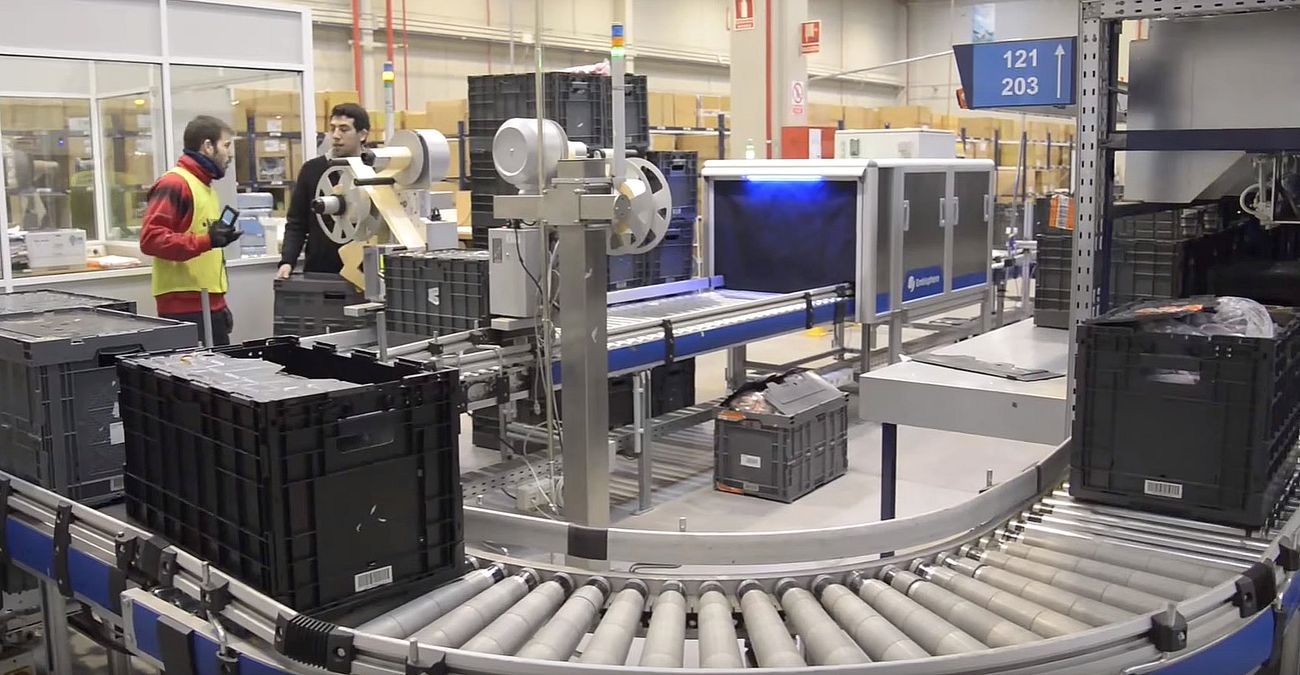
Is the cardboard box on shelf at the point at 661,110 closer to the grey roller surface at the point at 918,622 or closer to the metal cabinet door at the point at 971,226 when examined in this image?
the metal cabinet door at the point at 971,226

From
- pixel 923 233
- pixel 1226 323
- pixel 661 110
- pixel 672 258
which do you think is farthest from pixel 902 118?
pixel 1226 323

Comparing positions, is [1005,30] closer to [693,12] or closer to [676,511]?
[693,12]

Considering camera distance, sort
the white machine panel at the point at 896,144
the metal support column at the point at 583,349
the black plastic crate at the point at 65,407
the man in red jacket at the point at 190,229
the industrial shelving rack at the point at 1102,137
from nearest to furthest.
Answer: the industrial shelving rack at the point at 1102,137
the black plastic crate at the point at 65,407
the metal support column at the point at 583,349
the man in red jacket at the point at 190,229
the white machine panel at the point at 896,144

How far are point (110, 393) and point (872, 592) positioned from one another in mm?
1575

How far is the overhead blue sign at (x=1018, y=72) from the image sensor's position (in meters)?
2.30

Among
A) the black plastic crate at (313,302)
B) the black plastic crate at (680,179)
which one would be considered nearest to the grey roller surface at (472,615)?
the black plastic crate at (313,302)

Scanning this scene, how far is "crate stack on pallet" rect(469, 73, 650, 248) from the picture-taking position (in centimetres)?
452

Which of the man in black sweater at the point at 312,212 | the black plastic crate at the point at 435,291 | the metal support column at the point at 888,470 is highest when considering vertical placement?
the man in black sweater at the point at 312,212

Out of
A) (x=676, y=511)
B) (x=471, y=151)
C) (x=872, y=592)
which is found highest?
(x=471, y=151)

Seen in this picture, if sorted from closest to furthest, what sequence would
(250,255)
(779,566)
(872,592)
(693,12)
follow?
(872,592)
(779,566)
(250,255)
(693,12)

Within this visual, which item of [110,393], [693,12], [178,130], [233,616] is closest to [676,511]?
[110,393]

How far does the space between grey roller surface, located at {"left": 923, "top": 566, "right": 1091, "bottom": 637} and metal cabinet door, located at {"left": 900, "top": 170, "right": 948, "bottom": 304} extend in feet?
12.9

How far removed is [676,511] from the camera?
4.42m

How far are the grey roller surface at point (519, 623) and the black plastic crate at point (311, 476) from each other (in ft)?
0.56
